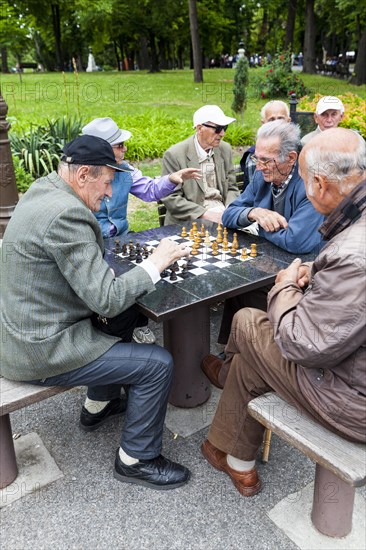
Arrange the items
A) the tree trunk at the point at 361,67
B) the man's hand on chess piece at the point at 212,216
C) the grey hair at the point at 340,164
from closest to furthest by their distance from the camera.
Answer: the grey hair at the point at 340,164, the man's hand on chess piece at the point at 212,216, the tree trunk at the point at 361,67

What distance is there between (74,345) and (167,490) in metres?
0.99

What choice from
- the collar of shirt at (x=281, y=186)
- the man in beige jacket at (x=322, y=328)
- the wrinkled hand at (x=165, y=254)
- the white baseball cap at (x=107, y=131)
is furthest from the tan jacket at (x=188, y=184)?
the man in beige jacket at (x=322, y=328)

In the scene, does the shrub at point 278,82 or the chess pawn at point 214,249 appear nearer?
the chess pawn at point 214,249

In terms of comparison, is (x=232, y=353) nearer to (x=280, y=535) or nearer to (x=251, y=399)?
(x=251, y=399)

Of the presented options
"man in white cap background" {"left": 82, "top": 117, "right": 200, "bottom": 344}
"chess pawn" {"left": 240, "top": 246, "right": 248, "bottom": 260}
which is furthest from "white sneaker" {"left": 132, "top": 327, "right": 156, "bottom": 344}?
"chess pawn" {"left": 240, "top": 246, "right": 248, "bottom": 260}

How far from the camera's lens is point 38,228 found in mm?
2238

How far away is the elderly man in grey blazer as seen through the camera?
227 cm

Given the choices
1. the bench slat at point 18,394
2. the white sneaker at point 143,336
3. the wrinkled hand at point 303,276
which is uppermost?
the wrinkled hand at point 303,276

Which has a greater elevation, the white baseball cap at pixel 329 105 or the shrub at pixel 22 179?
the white baseball cap at pixel 329 105

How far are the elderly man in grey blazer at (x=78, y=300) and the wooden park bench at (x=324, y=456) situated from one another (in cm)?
62

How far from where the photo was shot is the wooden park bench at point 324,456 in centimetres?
196

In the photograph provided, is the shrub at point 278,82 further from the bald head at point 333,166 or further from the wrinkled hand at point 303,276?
the bald head at point 333,166

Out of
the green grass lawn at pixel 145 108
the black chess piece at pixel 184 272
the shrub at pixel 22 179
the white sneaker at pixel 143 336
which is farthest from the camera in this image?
the green grass lawn at pixel 145 108

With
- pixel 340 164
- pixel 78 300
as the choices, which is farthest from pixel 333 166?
pixel 78 300
